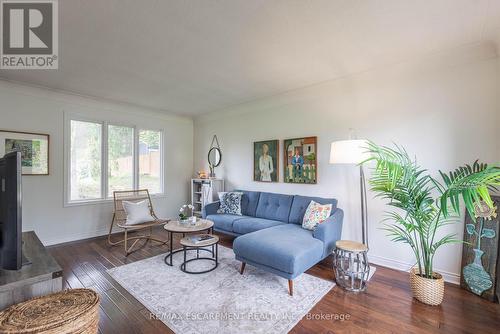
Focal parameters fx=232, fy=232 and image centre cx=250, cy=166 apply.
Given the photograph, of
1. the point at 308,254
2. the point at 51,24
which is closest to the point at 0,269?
the point at 51,24

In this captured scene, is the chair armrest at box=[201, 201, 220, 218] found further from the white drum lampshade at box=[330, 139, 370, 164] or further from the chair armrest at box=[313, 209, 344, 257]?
the white drum lampshade at box=[330, 139, 370, 164]

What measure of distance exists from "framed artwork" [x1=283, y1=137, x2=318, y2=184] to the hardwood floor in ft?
4.93

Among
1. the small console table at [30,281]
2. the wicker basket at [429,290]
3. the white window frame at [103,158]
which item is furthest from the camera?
the white window frame at [103,158]

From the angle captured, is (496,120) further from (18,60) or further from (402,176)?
(18,60)

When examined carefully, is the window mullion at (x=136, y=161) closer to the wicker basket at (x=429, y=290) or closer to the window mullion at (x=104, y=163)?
the window mullion at (x=104, y=163)

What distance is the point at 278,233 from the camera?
290cm

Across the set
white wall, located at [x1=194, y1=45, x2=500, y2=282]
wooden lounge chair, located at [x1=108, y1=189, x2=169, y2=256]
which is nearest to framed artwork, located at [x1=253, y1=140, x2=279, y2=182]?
white wall, located at [x1=194, y1=45, x2=500, y2=282]

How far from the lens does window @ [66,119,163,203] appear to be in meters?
4.11

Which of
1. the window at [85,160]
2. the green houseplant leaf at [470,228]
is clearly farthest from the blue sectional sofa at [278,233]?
the window at [85,160]

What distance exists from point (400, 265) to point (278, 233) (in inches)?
62.2

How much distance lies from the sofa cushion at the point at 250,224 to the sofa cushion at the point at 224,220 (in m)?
0.09

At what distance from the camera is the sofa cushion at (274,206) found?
3.76 meters

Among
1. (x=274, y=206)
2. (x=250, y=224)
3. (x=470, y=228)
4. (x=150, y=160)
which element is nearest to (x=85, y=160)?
(x=150, y=160)

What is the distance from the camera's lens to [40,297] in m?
1.23
